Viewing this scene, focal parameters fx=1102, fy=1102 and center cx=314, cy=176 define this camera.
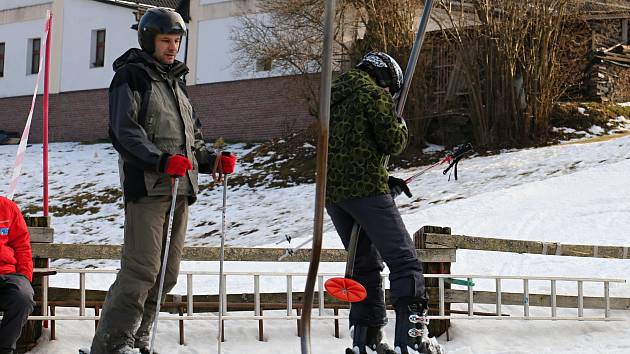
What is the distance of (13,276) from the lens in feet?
20.9

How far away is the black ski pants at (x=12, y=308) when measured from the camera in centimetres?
618

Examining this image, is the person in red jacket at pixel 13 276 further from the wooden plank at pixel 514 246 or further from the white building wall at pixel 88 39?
the white building wall at pixel 88 39

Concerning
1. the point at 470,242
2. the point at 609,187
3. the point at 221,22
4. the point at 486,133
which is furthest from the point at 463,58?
the point at 470,242

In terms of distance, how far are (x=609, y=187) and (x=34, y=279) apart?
38.8 feet

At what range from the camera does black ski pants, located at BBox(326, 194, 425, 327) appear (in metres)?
5.79

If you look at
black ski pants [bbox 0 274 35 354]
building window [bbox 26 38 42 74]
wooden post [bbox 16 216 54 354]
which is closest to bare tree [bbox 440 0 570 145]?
wooden post [bbox 16 216 54 354]

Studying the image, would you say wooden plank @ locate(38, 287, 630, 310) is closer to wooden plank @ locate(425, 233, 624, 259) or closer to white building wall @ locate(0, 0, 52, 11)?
wooden plank @ locate(425, 233, 624, 259)

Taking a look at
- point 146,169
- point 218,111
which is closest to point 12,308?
point 146,169

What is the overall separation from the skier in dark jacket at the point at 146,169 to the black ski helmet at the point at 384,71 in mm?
1093

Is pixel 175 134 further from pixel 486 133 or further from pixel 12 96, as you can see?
pixel 12 96

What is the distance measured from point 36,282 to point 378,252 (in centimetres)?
298

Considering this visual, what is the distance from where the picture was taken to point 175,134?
221 inches

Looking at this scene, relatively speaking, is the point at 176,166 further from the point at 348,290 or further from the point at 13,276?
the point at 13,276

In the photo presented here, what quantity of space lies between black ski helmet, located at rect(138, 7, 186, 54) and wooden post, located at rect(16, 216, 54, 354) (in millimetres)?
2807
